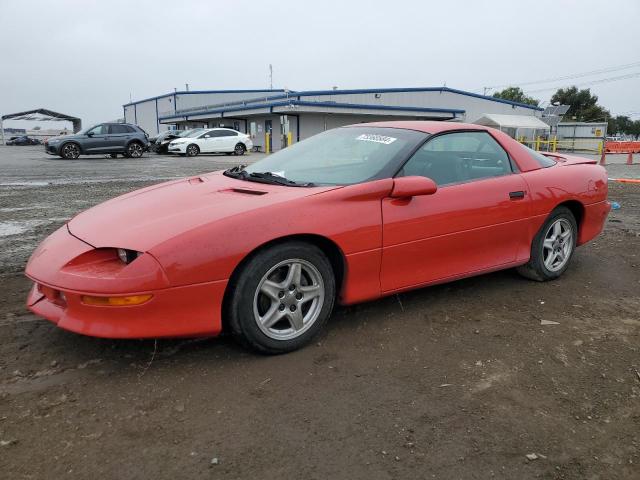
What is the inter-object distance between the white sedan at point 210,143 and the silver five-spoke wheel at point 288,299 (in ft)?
77.6

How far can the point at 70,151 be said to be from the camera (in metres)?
20.9

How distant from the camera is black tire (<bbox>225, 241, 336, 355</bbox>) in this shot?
8.52ft

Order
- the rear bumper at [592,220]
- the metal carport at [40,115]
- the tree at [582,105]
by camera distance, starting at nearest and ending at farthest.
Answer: the rear bumper at [592,220] < the metal carport at [40,115] < the tree at [582,105]

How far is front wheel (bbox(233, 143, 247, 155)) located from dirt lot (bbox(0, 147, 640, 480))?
24085 millimetres

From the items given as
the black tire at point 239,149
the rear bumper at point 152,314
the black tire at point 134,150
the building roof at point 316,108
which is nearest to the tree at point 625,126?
the building roof at point 316,108

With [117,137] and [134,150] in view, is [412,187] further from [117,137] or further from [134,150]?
[134,150]

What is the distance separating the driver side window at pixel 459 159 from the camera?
3.33 meters

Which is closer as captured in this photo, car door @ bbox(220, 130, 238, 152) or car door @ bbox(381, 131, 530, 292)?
car door @ bbox(381, 131, 530, 292)

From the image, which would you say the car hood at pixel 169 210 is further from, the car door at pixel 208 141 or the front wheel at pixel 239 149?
the front wheel at pixel 239 149

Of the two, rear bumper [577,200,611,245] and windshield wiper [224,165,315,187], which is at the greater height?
windshield wiper [224,165,315,187]

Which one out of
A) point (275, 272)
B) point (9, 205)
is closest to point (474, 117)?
point (9, 205)

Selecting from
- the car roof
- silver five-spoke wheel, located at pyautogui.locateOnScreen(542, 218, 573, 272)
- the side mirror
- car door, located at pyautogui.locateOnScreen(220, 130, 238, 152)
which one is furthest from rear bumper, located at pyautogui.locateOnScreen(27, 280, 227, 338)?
car door, located at pyautogui.locateOnScreen(220, 130, 238, 152)

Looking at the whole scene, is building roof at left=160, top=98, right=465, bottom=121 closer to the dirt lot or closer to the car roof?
the car roof

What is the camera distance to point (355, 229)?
290 centimetres
